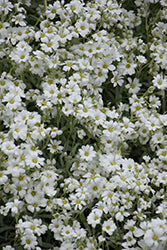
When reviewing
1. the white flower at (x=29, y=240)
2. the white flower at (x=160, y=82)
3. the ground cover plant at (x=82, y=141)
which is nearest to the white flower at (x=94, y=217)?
the ground cover plant at (x=82, y=141)

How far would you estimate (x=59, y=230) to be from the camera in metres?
2.53

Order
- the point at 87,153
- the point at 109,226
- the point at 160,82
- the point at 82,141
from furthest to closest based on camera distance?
the point at 160,82 → the point at 82,141 → the point at 87,153 → the point at 109,226

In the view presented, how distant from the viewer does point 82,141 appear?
312 centimetres

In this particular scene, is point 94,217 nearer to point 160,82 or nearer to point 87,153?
point 87,153

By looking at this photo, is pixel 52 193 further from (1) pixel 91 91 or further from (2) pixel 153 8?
(2) pixel 153 8

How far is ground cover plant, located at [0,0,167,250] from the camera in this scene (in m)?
2.55

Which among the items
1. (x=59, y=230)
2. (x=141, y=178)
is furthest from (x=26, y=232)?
(x=141, y=178)

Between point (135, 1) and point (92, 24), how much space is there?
90cm

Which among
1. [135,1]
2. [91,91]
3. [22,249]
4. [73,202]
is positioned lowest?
[22,249]

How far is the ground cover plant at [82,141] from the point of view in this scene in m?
2.55

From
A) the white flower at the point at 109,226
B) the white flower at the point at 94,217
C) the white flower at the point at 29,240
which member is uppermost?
the white flower at the point at 94,217

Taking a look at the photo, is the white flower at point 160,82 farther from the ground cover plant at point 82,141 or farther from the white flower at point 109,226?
the white flower at point 109,226

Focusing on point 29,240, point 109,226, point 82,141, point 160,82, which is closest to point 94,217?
point 109,226

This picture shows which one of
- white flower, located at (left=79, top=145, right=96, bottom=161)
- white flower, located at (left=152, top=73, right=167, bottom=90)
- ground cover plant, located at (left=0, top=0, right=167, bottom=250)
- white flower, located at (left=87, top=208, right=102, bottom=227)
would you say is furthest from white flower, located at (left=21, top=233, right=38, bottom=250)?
white flower, located at (left=152, top=73, right=167, bottom=90)
